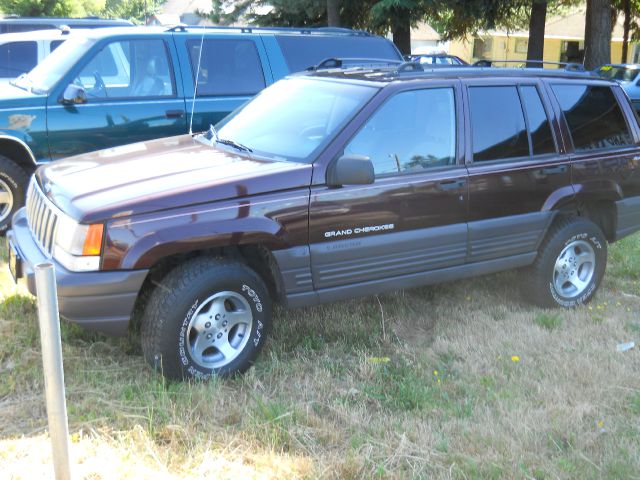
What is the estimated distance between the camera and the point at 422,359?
4426 mm

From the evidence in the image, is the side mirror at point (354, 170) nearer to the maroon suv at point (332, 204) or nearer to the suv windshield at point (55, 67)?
the maroon suv at point (332, 204)

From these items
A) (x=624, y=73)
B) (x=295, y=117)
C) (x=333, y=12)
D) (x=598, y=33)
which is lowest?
(x=624, y=73)

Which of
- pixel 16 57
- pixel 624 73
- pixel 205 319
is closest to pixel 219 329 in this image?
pixel 205 319

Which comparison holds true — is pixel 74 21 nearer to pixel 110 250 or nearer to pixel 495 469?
pixel 110 250

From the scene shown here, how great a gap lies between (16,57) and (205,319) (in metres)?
6.93

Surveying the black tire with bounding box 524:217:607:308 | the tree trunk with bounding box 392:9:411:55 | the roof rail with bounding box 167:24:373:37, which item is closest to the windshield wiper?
the roof rail with bounding box 167:24:373:37

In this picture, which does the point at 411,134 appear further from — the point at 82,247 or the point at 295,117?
the point at 82,247

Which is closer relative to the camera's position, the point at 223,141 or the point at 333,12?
the point at 223,141

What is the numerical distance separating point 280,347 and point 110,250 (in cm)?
136

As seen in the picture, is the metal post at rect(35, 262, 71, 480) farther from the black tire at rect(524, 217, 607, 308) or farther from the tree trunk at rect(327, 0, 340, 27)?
the tree trunk at rect(327, 0, 340, 27)

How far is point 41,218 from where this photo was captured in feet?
13.6

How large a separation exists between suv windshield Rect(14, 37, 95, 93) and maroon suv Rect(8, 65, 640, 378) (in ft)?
6.86

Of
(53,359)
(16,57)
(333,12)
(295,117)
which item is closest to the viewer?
(53,359)

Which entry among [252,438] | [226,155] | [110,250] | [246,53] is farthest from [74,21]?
[252,438]
